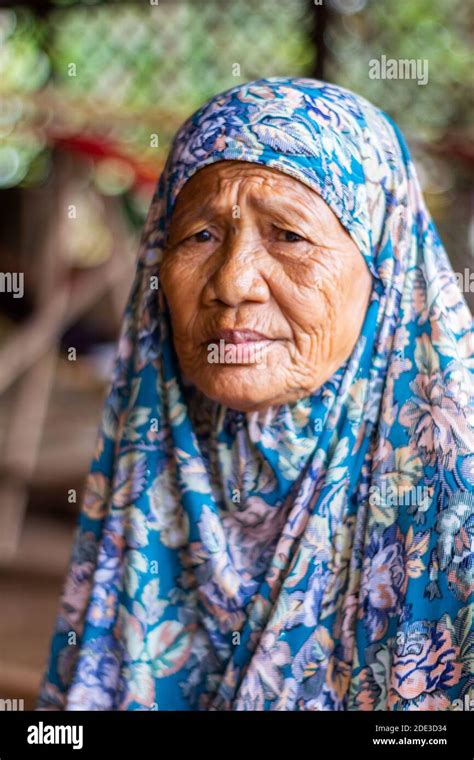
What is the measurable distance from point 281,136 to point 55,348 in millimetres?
3129

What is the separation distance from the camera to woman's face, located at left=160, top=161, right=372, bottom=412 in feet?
4.77

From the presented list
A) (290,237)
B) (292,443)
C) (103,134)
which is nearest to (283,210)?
(290,237)

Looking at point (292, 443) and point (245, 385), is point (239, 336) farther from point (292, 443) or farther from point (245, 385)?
point (292, 443)

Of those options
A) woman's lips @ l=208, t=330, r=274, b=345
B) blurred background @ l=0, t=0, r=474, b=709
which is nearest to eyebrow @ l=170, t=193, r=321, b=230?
woman's lips @ l=208, t=330, r=274, b=345

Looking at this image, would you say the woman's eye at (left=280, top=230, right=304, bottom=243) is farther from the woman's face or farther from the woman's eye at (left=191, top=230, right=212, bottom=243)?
the woman's eye at (left=191, top=230, right=212, bottom=243)

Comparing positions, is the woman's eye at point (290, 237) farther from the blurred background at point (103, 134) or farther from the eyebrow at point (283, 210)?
the blurred background at point (103, 134)

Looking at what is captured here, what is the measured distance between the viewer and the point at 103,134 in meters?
4.64

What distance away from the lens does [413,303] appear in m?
1.54

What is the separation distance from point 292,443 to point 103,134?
3.47 meters

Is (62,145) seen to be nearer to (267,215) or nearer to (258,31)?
(258,31)

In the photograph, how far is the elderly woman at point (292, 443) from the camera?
1.45 metres

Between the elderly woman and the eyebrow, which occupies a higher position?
the eyebrow
